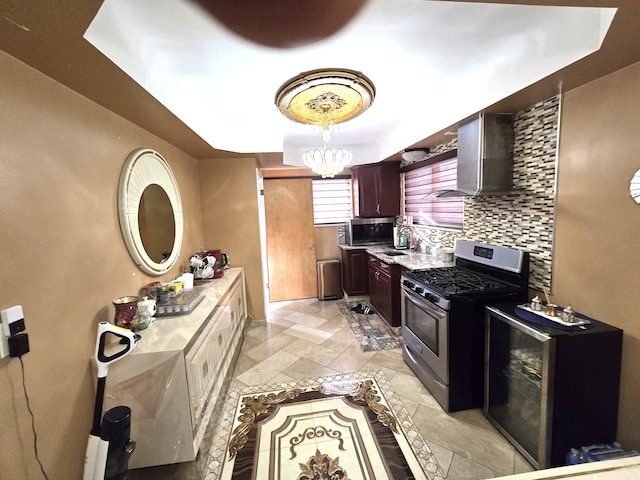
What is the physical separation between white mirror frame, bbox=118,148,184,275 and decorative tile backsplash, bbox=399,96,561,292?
284 centimetres

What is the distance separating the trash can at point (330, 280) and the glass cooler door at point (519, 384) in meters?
2.85

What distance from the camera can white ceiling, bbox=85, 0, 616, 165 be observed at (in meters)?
1.27

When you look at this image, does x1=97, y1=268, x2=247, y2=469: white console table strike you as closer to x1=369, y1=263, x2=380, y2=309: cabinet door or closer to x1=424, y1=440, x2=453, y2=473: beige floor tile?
x1=424, y1=440, x2=453, y2=473: beige floor tile

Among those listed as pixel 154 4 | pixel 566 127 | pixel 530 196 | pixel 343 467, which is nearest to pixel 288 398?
pixel 343 467

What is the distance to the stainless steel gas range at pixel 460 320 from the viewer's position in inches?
76.2

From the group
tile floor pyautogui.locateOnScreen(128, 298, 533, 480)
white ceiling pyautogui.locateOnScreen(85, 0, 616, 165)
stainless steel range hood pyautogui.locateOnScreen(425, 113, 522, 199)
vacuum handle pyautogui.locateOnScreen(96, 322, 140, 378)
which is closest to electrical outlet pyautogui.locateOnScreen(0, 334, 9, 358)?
vacuum handle pyautogui.locateOnScreen(96, 322, 140, 378)

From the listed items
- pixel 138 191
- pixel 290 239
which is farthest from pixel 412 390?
pixel 290 239

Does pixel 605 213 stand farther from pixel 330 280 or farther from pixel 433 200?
pixel 330 280

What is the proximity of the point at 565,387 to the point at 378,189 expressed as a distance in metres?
3.18

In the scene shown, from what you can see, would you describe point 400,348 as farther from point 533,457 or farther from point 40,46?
point 40,46

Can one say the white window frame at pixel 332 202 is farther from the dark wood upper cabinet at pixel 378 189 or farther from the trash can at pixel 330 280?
the trash can at pixel 330 280

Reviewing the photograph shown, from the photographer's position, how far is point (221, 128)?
115 inches

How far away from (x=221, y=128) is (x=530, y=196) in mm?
2949

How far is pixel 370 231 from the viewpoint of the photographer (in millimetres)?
4430
